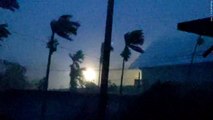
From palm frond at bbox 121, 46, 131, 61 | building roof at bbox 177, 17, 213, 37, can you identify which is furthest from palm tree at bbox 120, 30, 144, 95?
building roof at bbox 177, 17, 213, 37

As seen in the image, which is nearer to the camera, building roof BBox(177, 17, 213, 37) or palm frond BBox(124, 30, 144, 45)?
building roof BBox(177, 17, 213, 37)

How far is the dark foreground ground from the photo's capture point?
16203 mm

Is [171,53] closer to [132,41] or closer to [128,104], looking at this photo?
[132,41]

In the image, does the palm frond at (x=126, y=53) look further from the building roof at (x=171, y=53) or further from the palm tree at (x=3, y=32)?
the palm tree at (x=3, y=32)

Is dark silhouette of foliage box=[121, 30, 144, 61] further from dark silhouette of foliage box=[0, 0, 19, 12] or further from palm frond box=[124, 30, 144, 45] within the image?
dark silhouette of foliage box=[0, 0, 19, 12]

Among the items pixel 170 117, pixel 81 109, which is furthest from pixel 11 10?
pixel 170 117

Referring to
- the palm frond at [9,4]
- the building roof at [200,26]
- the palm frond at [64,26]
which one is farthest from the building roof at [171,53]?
the building roof at [200,26]

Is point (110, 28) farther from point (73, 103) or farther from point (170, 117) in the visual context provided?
point (73, 103)

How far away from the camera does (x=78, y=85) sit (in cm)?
5794

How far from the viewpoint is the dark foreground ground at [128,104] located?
53.2 feet

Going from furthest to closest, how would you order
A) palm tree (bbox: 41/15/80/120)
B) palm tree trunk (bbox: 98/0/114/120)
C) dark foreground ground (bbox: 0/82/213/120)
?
1. palm tree (bbox: 41/15/80/120)
2. dark foreground ground (bbox: 0/82/213/120)
3. palm tree trunk (bbox: 98/0/114/120)

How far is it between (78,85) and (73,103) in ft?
87.7

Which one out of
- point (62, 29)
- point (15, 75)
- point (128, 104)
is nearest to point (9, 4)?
point (62, 29)

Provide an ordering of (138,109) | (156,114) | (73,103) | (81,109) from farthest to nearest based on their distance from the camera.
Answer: (73,103) < (81,109) < (138,109) < (156,114)
